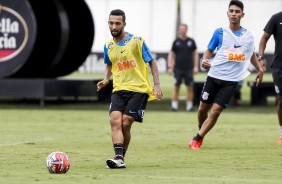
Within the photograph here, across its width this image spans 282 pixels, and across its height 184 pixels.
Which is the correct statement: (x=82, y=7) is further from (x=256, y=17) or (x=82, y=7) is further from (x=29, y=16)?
(x=256, y=17)

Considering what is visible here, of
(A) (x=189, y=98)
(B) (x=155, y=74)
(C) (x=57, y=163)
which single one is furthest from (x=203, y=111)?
(A) (x=189, y=98)

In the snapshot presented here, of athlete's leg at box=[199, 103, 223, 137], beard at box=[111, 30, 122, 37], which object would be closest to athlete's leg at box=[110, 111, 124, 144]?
beard at box=[111, 30, 122, 37]

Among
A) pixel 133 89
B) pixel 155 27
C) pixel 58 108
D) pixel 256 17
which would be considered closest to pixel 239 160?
pixel 133 89

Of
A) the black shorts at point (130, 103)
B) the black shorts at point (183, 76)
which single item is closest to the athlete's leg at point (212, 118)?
the black shorts at point (130, 103)

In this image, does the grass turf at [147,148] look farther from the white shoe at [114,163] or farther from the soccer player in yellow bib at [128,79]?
the soccer player in yellow bib at [128,79]

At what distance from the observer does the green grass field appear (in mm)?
11711

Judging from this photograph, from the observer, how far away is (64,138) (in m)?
17.4

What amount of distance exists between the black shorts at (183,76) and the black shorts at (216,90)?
10188 mm

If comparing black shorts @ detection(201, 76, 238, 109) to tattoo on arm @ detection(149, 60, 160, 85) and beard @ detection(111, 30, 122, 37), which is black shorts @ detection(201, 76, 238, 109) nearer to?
tattoo on arm @ detection(149, 60, 160, 85)

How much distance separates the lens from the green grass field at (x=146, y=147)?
38.4 ft

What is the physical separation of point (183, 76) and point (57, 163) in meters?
14.9

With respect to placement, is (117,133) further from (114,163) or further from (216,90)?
(216,90)

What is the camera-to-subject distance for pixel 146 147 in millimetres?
15781

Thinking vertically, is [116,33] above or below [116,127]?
above
